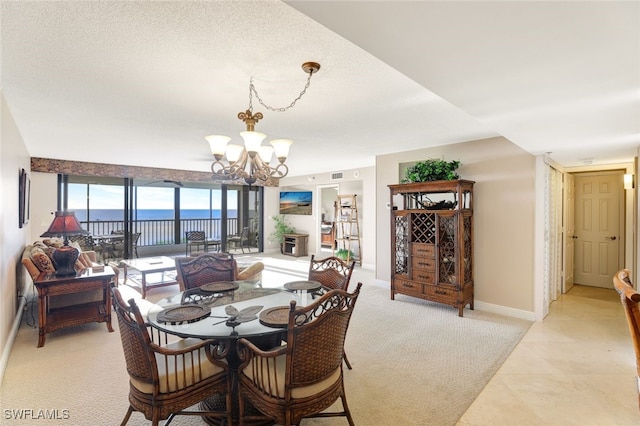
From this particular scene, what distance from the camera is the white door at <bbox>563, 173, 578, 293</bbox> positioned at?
527cm

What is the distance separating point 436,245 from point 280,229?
5869 mm

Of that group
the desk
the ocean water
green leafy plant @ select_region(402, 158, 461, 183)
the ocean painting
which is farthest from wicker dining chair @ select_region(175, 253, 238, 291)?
the ocean water

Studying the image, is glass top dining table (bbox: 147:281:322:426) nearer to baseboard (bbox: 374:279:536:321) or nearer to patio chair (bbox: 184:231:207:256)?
baseboard (bbox: 374:279:536:321)

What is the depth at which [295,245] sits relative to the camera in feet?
29.2

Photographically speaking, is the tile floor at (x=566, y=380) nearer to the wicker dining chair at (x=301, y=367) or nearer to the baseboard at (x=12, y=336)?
the wicker dining chair at (x=301, y=367)

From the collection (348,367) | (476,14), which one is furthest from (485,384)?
(476,14)

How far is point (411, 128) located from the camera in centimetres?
380

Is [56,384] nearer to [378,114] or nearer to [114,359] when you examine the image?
[114,359]

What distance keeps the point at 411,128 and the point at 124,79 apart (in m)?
3.01

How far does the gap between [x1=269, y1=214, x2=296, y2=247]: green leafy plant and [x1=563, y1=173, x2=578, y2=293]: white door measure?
6529 millimetres

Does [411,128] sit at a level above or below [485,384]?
above

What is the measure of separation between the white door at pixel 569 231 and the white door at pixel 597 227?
75mm

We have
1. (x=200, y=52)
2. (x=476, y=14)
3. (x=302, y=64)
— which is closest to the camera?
(x=476, y=14)

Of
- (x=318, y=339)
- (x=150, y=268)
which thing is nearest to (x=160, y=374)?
(x=318, y=339)
